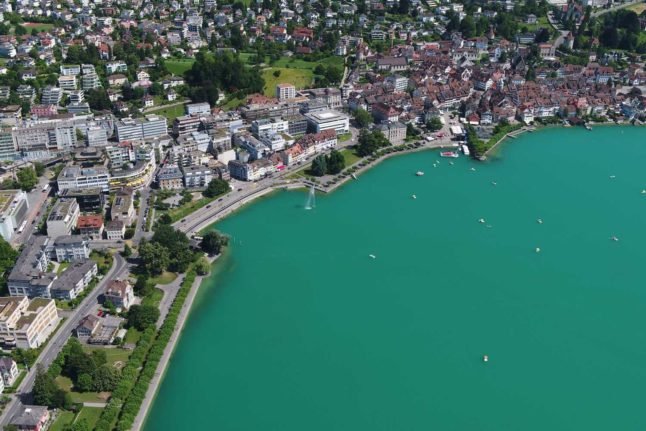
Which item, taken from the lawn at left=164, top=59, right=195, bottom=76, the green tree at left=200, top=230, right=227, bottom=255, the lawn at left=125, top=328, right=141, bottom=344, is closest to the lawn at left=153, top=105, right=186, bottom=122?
the lawn at left=164, top=59, right=195, bottom=76

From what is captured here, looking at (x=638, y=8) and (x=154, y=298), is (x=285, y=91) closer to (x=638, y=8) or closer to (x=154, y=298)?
(x=154, y=298)

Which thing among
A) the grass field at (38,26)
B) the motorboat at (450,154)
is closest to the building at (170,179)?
the motorboat at (450,154)

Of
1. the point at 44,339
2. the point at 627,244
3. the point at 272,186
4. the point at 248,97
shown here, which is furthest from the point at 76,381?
the point at 248,97

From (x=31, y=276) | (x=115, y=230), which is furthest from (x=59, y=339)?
(x=115, y=230)

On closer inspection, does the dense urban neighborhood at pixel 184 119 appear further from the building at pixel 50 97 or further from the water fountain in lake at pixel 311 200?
the water fountain in lake at pixel 311 200

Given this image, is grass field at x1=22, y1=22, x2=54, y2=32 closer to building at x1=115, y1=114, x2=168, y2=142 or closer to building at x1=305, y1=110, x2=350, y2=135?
building at x1=115, y1=114, x2=168, y2=142
